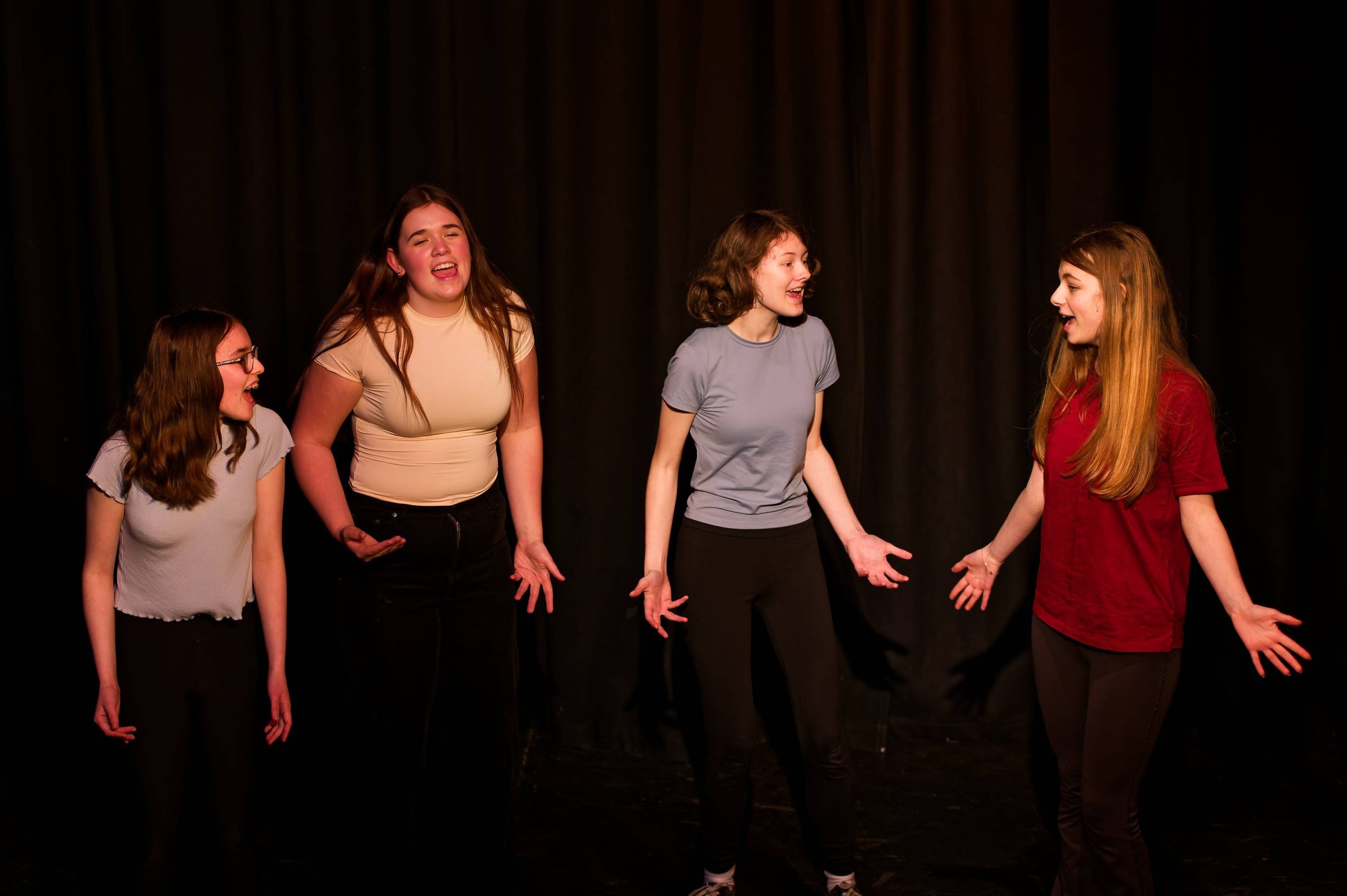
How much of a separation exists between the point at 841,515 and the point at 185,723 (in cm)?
158

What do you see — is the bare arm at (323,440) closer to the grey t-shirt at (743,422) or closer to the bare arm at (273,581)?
the bare arm at (273,581)

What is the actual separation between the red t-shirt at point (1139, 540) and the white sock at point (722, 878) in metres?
1.07

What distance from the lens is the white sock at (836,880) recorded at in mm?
2730

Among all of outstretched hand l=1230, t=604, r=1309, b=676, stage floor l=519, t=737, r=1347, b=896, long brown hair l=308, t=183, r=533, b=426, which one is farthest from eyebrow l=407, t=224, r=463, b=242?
outstretched hand l=1230, t=604, r=1309, b=676

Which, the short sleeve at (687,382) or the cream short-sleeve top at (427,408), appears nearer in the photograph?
the cream short-sleeve top at (427,408)

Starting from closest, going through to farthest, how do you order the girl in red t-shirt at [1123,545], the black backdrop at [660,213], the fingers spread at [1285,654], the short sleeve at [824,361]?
the fingers spread at [1285,654]
the girl in red t-shirt at [1123,545]
the short sleeve at [824,361]
the black backdrop at [660,213]

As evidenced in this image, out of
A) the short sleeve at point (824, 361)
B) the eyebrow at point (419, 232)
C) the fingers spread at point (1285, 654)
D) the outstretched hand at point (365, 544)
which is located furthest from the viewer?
the short sleeve at point (824, 361)

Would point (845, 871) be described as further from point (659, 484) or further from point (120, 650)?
point (120, 650)

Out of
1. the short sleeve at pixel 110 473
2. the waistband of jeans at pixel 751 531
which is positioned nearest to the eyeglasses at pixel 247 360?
the short sleeve at pixel 110 473

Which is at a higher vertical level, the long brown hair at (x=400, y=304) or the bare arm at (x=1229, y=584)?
the long brown hair at (x=400, y=304)

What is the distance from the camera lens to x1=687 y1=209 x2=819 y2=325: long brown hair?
2.68 meters

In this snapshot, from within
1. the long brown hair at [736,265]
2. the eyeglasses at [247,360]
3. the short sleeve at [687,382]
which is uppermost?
the long brown hair at [736,265]

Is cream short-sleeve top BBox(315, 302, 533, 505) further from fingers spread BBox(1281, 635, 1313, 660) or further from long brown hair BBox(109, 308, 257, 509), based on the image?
fingers spread BBox(1281, 635, 1313, 660)

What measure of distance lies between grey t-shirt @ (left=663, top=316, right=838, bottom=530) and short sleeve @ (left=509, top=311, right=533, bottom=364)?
35 cm
